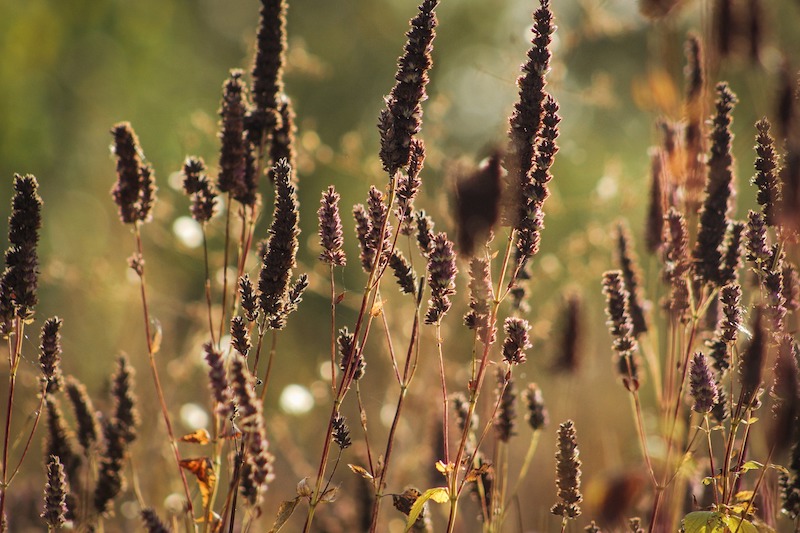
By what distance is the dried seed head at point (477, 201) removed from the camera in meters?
1.47

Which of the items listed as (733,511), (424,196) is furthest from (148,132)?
(733,511)

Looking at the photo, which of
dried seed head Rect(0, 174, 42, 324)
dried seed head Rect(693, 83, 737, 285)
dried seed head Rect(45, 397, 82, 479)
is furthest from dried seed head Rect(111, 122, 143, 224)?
dried seed head Rect(693, 83, 737, 285)

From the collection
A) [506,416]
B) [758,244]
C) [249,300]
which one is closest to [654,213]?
[758,244]

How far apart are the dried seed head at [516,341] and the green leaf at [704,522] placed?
1.73ft

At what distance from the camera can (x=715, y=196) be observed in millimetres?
1918

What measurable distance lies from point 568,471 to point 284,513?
693 millimetres

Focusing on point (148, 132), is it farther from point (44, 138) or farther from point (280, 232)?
point (280, 232)

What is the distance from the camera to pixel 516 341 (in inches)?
69.2

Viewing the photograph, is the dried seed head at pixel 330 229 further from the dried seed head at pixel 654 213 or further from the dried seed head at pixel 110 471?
the dried seed head at pixel 654 213

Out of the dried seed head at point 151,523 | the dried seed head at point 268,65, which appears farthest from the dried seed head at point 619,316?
the dried seed head at point 151,523

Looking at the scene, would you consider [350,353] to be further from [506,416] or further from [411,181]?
[506,416]

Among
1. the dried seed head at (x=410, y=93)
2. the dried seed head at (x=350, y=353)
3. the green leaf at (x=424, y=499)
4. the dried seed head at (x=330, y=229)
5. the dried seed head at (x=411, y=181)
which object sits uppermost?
the dried seed head at (x=410, y=93)

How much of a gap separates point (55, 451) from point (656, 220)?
6.50 feet

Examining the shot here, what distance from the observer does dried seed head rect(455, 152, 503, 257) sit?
4.83 feet
